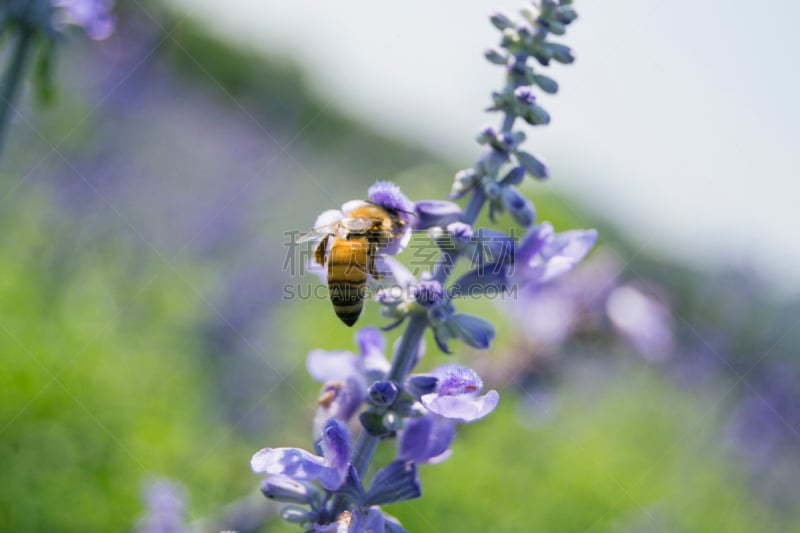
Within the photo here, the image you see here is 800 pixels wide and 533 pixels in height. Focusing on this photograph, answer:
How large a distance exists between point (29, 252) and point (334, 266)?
5.51 metres

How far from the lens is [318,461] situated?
194cm

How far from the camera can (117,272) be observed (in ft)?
25.7

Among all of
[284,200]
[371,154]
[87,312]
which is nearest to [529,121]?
[87,312]

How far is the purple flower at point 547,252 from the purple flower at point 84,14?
2202 millimetres

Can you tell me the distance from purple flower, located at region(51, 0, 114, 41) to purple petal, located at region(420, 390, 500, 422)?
239cm

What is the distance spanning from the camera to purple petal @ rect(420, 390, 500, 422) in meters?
1.88

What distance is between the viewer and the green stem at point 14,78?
281 cm

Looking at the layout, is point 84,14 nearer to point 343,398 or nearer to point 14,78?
point 14,78

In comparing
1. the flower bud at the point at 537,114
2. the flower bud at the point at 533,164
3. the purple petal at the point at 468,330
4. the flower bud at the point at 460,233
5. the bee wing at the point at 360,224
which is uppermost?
the flower bud at the point at 537,114

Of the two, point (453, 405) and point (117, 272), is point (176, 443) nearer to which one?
point (117, 272)

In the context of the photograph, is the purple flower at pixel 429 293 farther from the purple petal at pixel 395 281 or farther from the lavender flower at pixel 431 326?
the purple petal at pixel 395 281

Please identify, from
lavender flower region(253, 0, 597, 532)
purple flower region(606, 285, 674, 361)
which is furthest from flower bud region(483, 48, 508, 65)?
purple flower region(606, 285, 674, 361)

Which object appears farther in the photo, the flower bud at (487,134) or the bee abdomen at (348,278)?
the bee abdomen at (348,278)

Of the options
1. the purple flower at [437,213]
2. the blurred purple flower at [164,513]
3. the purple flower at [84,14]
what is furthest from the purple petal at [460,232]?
the blurred purple flower at [164,513]
